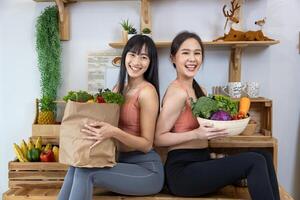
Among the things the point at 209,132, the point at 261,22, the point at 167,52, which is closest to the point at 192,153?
the point at 209,132

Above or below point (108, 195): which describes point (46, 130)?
above

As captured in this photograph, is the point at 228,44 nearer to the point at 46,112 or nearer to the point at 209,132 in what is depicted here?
the point at 209,132

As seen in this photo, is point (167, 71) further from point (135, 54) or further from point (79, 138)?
point (79, 138)

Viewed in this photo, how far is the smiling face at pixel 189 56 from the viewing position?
1757mm

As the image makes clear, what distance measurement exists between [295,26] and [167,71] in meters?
0.82

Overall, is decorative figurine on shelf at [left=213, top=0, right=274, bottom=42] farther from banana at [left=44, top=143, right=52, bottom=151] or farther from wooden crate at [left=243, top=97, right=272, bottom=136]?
banana at [left=44, top=143, right=52, bottom=151]

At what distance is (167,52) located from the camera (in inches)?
95.9

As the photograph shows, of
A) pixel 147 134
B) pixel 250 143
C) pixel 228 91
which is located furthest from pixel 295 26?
pixel 147 134

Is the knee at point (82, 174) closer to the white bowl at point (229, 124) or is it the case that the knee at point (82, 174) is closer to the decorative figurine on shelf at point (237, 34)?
the white bowl at point (229, 124)

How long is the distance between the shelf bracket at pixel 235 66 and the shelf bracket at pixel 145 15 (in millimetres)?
525

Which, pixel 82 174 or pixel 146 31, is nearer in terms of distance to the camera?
pixel 82 174

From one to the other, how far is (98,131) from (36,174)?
67 cm

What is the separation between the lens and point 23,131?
101 inches

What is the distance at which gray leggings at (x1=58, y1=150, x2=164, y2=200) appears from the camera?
154 centimetres
